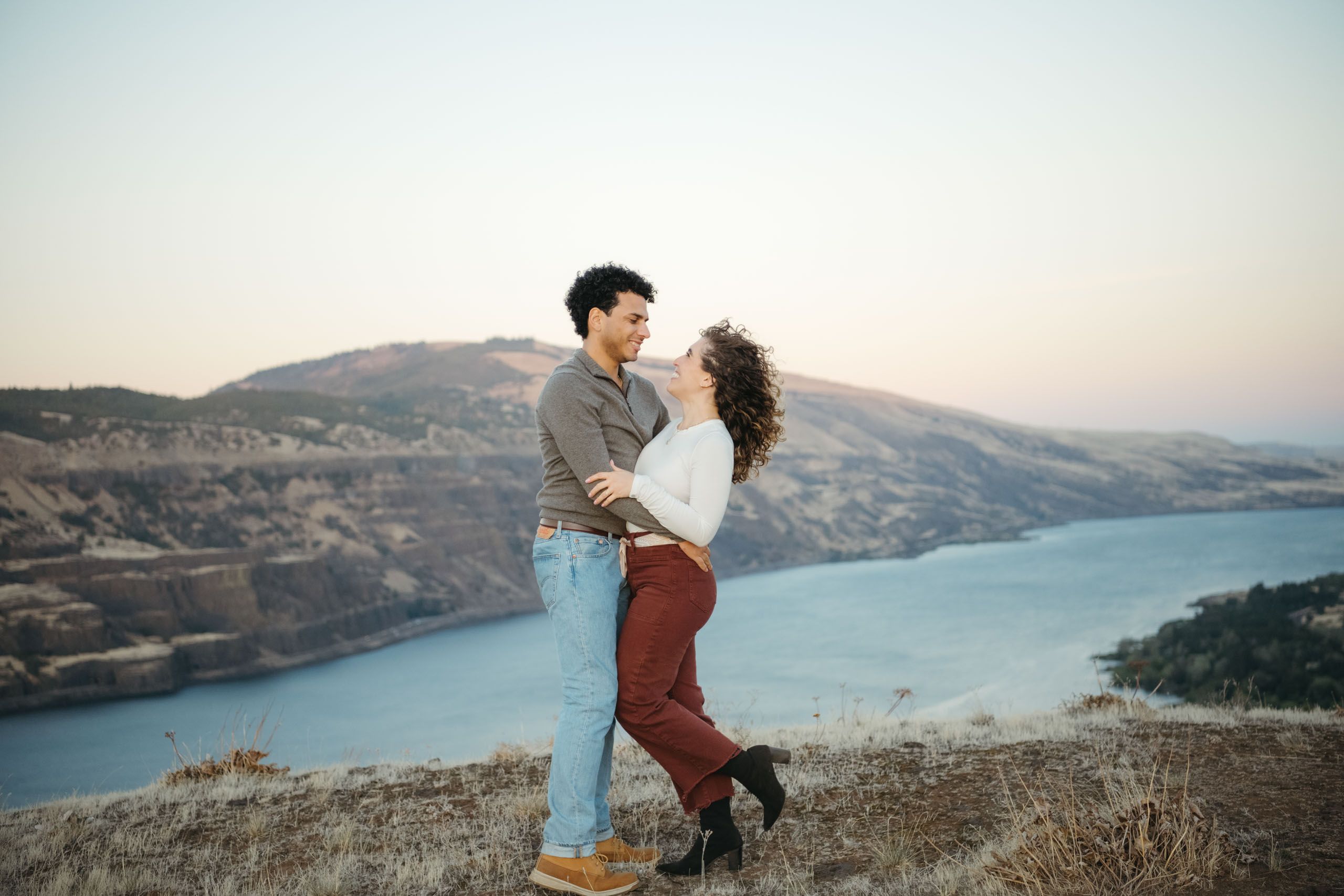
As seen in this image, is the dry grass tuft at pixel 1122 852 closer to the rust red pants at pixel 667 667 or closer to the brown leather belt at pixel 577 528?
the rust red pants at pixel 667 667

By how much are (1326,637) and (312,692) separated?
190ft

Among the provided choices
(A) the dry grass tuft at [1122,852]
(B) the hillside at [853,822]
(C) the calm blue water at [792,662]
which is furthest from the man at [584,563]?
(C) the calm blue water at [792,662]

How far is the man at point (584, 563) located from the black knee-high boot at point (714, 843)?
0.21 metres

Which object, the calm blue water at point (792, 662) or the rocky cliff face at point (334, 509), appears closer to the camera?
the calm blue water at point (792, 662)

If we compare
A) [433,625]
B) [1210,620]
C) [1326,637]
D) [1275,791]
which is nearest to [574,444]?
[1275,791]

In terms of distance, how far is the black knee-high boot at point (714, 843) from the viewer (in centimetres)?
341

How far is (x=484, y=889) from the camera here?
3.40 metres

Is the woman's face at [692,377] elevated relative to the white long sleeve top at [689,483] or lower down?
elevated

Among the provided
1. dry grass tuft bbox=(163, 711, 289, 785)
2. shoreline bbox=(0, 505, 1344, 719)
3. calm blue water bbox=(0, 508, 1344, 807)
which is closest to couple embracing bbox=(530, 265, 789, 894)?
dry grass tuft bbox=(163, 711, 289, 785)

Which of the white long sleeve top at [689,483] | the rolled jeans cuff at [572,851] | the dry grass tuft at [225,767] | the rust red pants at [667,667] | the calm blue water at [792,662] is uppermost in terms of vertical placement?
the white long sleeve top at [689,483]

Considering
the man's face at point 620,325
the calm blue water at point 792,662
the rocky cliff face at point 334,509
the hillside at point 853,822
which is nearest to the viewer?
the hillside at point 853,822

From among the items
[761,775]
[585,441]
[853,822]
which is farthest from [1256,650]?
[585,441]

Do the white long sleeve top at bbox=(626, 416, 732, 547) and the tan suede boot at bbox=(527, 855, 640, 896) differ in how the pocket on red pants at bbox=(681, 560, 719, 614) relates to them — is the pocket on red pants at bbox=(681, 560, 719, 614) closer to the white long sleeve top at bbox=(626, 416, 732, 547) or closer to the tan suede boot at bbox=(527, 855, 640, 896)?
the white long sleeve top at bbox=(626, 416, 732, 547)

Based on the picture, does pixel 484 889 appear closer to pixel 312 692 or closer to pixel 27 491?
pixel 312 692
